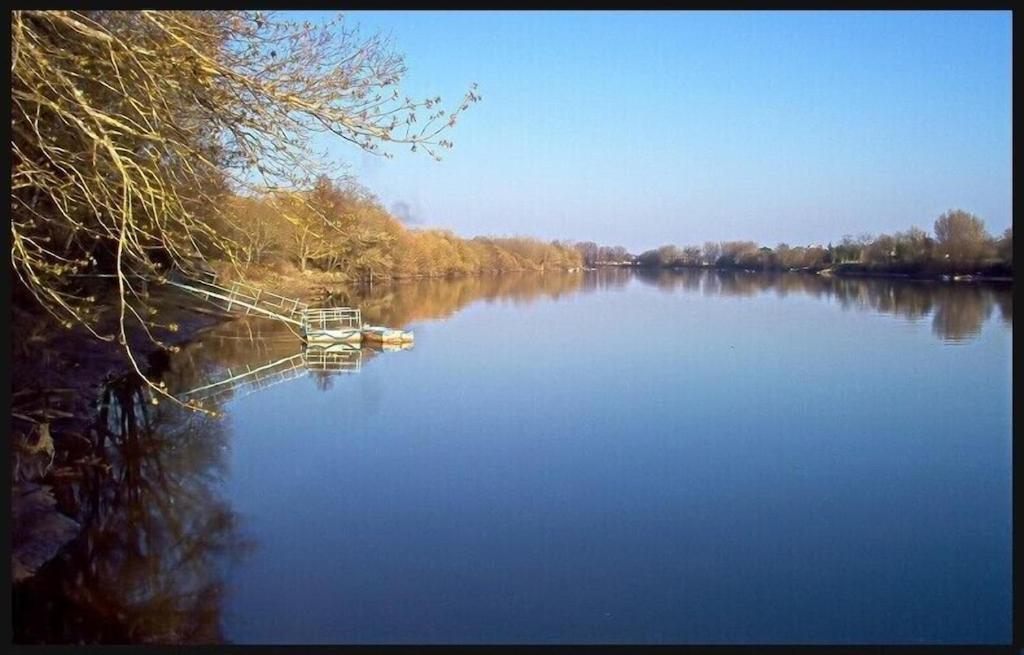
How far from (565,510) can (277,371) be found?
940cm

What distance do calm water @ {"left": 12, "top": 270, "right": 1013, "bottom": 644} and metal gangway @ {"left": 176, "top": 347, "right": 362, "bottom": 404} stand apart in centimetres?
13

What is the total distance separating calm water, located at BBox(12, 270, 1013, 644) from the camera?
5.38m

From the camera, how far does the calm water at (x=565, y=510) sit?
5375 millimetres

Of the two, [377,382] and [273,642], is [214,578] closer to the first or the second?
[273,642]

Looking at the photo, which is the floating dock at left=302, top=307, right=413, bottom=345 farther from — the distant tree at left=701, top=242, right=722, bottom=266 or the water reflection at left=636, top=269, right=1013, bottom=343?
the distant tree at left=701, top=242, right=722, bottom=266

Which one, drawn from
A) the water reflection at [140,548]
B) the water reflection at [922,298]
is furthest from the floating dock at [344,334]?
the water reflection at [922,298]

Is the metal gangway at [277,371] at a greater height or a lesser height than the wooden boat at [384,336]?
lesser

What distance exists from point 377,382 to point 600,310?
1790 centimetres

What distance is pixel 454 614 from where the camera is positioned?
5402 mm

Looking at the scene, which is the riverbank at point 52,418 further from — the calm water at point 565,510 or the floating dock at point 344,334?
the floating dock at point 344,334

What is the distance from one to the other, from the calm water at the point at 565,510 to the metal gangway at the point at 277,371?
130mm

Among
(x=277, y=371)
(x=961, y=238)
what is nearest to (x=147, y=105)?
(x=277, y=371)

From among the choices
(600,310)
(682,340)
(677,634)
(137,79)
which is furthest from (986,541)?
(600,310)

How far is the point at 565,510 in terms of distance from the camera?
738cm
